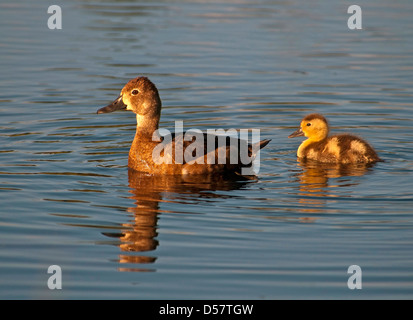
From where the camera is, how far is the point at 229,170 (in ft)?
29.0

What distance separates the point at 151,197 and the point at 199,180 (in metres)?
0.86

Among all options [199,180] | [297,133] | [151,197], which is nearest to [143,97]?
[199,180]

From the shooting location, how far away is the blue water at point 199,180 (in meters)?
6.03

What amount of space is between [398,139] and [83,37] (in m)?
7.47

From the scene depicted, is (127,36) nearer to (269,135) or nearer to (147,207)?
(269,135)

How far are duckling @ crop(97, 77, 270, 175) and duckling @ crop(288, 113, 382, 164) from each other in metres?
0.89

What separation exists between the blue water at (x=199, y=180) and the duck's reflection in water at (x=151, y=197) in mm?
22

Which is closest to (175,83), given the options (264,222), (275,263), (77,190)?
(77,190)

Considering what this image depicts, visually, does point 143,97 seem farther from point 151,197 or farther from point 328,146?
point 328,146

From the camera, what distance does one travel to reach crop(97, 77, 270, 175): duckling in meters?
8.68

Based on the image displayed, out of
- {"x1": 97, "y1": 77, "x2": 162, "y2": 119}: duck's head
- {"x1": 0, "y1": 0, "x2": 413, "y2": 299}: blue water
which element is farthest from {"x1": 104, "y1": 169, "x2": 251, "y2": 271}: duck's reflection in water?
{"x1": 97, "y1": 77, "x2": 162, "y2": 119}: duck's head

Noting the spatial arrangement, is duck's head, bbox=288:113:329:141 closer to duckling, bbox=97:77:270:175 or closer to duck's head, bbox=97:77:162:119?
duckling, bbox=97:77:270:175

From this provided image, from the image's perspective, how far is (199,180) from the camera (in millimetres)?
8578

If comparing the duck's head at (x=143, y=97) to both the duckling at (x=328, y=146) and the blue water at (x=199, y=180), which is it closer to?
the blue water at (x=199, y=180)
